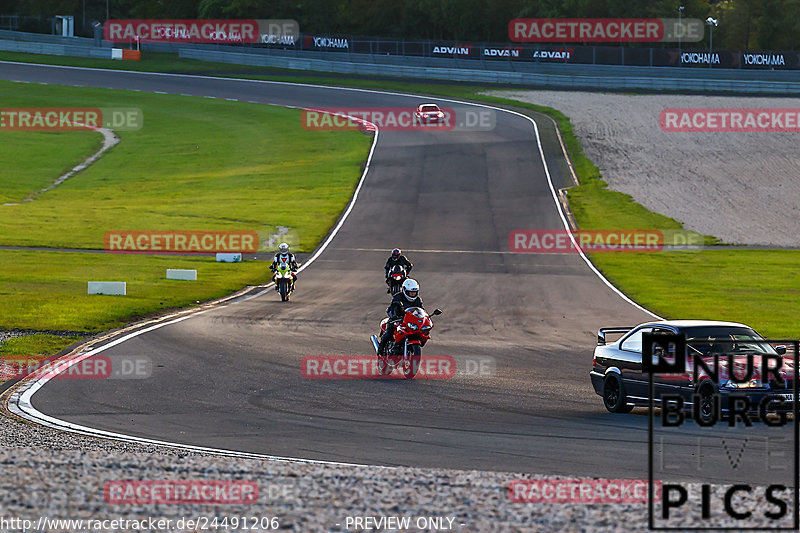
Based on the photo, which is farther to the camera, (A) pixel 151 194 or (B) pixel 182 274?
(A) pixel 151 194

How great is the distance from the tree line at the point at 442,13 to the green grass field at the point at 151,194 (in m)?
26.1

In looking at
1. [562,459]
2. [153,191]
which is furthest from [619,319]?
[153,191]

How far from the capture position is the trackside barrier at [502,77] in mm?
74312

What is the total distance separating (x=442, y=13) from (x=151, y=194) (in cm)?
5740

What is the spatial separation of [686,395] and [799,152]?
1909 inches

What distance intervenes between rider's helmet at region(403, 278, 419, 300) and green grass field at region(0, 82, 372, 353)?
7.16 m

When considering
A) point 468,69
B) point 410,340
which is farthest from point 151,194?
point 410,340

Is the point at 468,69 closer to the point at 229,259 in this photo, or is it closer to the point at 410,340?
the point at 229,259

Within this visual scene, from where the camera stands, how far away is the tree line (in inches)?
3814

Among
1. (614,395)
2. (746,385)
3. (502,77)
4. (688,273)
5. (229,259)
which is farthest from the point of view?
(502,77)

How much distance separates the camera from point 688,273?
118 feet

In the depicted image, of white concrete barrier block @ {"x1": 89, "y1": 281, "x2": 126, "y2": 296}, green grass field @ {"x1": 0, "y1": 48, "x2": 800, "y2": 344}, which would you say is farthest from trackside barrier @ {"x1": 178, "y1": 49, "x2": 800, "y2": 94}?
→ white concrete barrier block @ {"x1": 89, "y1": 281, "x2": 126, "y2": 296}

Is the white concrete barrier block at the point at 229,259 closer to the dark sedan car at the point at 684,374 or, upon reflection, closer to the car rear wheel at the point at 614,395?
the dark sedan car at the point at 684,374

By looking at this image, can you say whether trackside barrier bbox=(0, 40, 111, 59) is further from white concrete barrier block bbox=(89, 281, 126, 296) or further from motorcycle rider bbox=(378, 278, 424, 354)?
motorcycle rider bbox=(378, 278, 424, 354)
